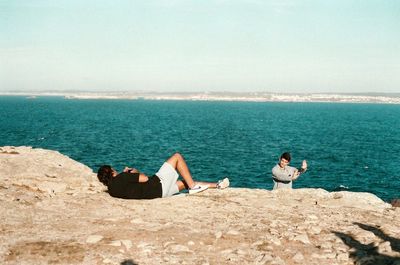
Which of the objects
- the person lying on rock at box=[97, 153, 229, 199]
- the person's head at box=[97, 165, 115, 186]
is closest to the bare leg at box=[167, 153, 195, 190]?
the person lying on rock at box=[97, 153, 229, 199]

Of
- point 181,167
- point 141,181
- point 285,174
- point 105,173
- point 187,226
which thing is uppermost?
point 181,167

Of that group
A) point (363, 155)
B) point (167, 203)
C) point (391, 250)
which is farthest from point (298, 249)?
point (363, 155)

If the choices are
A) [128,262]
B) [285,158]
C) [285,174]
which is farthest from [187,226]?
[285,174]

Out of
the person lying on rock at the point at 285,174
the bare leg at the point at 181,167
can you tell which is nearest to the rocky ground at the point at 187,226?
the bare leg at the point at 181,167

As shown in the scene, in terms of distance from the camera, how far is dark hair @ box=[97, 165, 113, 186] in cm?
1137

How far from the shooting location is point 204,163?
47000mm

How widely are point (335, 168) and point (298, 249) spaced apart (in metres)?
40.6

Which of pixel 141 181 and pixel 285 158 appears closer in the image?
pixel 141 181

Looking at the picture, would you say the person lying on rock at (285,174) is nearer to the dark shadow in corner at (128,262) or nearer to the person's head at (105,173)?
the person's head at (105,173)

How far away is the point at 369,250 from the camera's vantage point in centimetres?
758

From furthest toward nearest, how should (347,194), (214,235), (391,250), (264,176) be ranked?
(264,176)
(347,194)
(214,235)
(391,250)

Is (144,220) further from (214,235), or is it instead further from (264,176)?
(264,176)

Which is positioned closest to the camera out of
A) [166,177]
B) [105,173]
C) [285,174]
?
[105,173]

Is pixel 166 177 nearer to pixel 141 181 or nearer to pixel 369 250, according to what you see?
pixel 141 181
